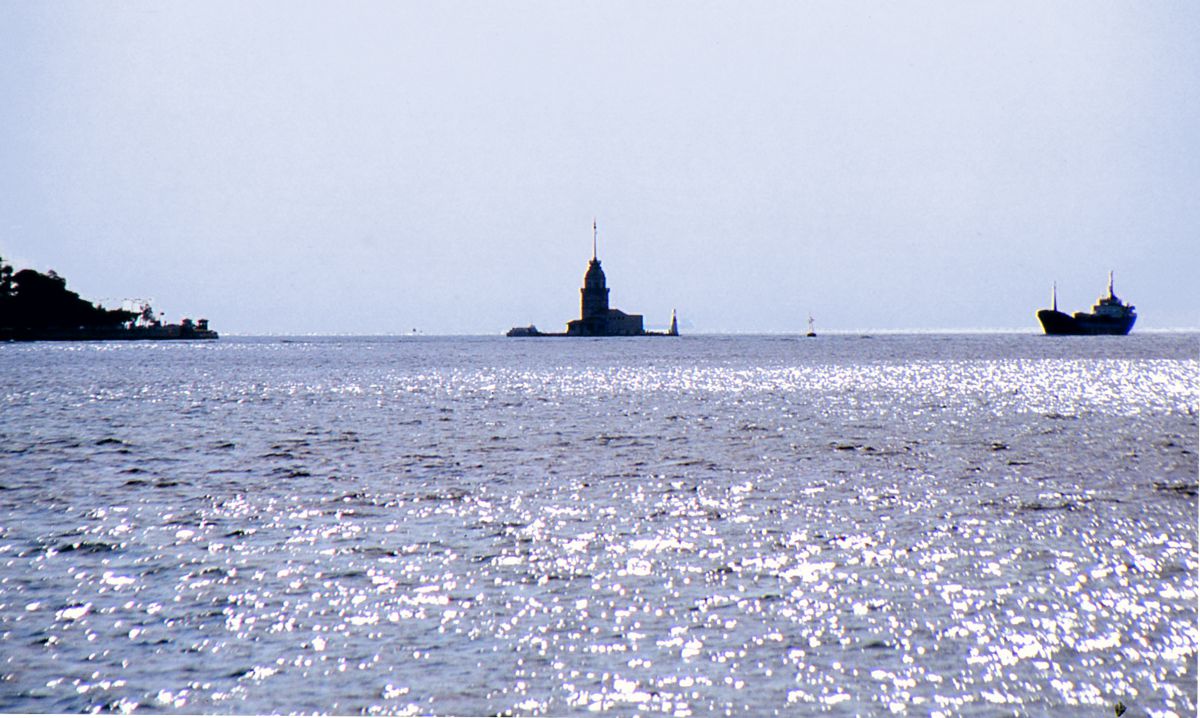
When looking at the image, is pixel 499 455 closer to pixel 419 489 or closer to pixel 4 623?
pixel 419 489

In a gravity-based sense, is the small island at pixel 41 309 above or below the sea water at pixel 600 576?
above

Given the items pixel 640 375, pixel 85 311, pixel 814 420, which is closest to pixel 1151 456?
pixel 814 420

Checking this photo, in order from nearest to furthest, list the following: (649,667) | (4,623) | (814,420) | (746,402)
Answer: (649,667) < (4,623) < (814,420) < (746,402)

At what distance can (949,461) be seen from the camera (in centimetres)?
2705

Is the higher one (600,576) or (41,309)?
(41,309)

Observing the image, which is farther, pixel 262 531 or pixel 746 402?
pixel 746 402

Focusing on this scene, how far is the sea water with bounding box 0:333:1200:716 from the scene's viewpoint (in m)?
9.38

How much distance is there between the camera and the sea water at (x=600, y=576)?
369 inches

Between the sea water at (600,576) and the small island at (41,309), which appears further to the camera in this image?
the small island at (41,309)

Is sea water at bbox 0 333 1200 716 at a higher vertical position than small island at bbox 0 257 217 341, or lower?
lower

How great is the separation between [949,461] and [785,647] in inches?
707

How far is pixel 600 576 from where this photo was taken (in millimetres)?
13461

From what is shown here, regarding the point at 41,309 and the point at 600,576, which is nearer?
the point at 600,576

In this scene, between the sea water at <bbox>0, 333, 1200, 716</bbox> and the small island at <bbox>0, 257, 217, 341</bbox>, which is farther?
the small island at <bbox>0, 257, 217, 341</bbox>
